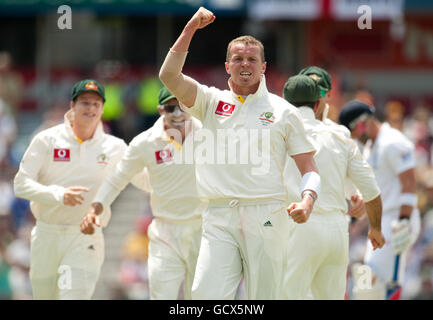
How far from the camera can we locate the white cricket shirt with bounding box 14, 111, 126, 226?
8.67m

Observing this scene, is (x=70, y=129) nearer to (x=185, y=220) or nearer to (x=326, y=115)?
(x=185, y=220)

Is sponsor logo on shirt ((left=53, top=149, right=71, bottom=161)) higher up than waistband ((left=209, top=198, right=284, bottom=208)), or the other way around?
sponsor logo on shirt ((left=53, top=149, right=71, bottom=161))

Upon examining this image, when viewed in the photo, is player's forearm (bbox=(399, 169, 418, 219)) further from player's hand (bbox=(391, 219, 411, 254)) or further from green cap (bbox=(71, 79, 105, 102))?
green cap (bbox=(71, 79, 105, 102))

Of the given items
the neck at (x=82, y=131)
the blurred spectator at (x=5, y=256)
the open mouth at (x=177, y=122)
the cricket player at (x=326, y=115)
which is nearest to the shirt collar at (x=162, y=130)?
the open mouth at (x=177, y=122)

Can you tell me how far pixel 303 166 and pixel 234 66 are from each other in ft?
3.09

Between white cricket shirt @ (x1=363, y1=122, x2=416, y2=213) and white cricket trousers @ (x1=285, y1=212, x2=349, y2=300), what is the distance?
183 cm

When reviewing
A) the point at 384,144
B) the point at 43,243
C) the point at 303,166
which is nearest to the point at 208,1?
the point at 384,144

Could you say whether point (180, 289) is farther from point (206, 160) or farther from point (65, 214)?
point (206, 160)

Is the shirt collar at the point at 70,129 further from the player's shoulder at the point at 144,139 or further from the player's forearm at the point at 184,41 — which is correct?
the player's forearm at the point at 184,41

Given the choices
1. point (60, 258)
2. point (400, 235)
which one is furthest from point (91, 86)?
point (400, 235)

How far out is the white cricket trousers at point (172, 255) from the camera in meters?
8.61

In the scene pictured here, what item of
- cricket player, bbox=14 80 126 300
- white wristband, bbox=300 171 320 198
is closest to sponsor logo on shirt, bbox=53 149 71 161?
cricket player, bbox=14 80 126 300

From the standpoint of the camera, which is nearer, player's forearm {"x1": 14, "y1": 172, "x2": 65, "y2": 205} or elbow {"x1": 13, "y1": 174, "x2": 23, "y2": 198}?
player's forearm {"x1": 14, "y1": 172, "x2": 65, "y2": 205}

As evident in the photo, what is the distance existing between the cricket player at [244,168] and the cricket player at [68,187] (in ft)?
6.17
